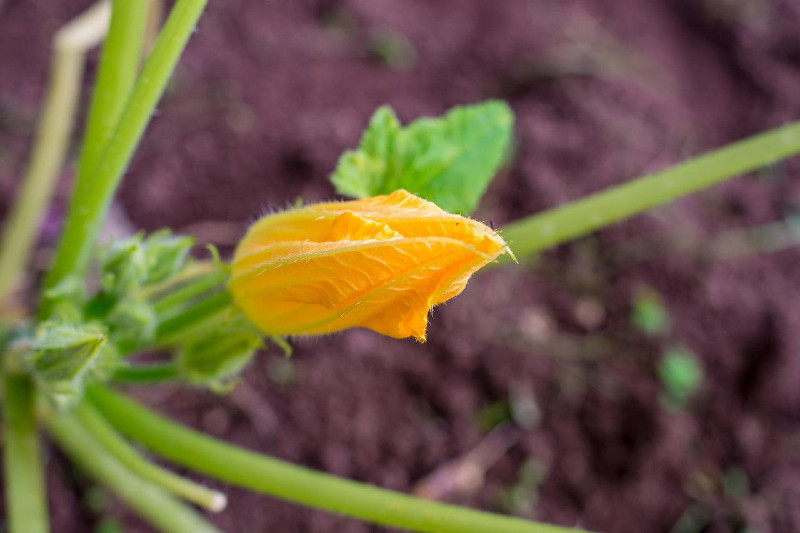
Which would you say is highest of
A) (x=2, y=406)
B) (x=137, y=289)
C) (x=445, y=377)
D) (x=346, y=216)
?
(x=346, y=216)

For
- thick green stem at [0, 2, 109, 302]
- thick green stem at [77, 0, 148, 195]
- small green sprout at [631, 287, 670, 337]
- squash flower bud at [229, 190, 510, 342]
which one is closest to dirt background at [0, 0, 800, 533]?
small green sprout at [631, 287, 670, 337]

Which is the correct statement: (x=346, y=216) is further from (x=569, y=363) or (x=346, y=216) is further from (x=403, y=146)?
(x=569, y=363)

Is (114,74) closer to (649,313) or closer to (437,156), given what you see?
(437,156)

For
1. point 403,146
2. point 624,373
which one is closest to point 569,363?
point 624,373

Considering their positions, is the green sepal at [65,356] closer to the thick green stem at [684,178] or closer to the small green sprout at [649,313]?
the thick green stem at [684,178]

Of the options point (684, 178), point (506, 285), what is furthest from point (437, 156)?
point (506, 285)

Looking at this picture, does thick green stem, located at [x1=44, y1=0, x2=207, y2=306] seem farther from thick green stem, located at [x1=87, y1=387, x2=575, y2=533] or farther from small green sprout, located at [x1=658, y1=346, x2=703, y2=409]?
small green sprout, located at [x1=658, y1=346, x2=703, y2=409]

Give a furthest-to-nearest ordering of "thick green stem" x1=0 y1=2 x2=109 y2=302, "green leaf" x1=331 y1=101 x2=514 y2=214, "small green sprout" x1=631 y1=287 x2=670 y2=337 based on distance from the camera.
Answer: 1. "small green sprout" x1=631 y1=287 x2=670 y2=337
2. "thick green stem" x1=0 y1=2 x2=109 y2=302
3. "green leaf" x1=331 y1=101 x2=514 y2=214
